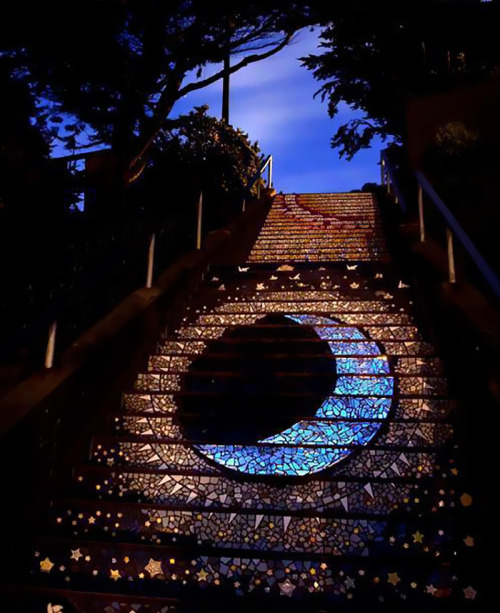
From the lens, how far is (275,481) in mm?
3227

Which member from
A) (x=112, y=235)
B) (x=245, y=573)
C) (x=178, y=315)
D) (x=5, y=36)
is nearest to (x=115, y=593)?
(x=245, y=573)

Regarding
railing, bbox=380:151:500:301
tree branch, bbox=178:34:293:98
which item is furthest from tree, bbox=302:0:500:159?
railing, bbox=380:151:500:301

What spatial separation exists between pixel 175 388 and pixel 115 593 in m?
1.63

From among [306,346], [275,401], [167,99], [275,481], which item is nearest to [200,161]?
[167,99]

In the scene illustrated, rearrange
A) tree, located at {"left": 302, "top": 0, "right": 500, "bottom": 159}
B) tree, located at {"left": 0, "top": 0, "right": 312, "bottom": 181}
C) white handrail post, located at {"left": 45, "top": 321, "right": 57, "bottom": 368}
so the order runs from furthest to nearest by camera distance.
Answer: tree, located at {"left": 302, "top": 0, "right": 500, "bottom": 159} < tree, located at {"left": 0, "top": 0, "right": 312, "bottom": 181} < white handrail post, located at {"left": 45, "top": 321, "right": 57, "bottom": 368}

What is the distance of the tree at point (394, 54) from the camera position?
36.2ft

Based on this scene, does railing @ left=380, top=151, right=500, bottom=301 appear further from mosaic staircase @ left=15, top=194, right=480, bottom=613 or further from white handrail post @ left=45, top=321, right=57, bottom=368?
white handrail post @ left=45, top=321, right=57, bottom=368

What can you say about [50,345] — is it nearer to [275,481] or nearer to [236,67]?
[275,481]

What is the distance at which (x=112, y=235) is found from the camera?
5980 mm

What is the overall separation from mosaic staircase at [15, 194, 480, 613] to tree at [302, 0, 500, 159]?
23.7 ft

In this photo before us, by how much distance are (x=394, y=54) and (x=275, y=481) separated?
13669mm

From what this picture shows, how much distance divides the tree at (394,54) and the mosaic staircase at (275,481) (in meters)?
7.23

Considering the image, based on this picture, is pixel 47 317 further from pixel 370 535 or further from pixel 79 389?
pixel 370 535

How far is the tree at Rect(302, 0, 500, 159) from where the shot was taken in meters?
11.0
